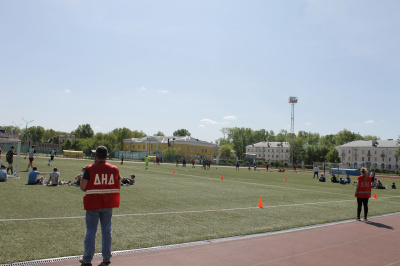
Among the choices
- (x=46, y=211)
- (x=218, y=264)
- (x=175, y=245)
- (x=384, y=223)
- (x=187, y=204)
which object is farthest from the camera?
(x=187, y=204)


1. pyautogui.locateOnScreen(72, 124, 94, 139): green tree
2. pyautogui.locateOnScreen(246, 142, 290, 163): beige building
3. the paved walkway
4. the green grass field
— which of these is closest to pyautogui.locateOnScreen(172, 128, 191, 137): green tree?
pyautogui.locateOnScreen(246, 142, 290, 163): beige building

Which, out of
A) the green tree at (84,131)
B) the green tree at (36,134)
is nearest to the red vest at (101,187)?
the green tree at (84,131)

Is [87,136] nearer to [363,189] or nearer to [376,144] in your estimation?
[376,144]

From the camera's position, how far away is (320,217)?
35.1 ft

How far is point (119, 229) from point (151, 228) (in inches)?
30.8

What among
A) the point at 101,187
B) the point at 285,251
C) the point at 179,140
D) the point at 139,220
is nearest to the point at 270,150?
the point at 179,140

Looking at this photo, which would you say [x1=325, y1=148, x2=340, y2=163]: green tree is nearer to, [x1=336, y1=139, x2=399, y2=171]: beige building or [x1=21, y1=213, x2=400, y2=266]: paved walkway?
[x1=336, y1=139, x2=399, y2=171]: beige building

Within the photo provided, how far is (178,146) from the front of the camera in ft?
345

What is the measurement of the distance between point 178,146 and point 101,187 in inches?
3946

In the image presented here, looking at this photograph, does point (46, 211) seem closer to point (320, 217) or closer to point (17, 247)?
point (17, 247)

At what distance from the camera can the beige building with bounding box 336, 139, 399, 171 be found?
114 meters

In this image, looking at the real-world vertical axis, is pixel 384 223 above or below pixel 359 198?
below

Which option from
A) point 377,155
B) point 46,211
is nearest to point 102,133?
point 377,155

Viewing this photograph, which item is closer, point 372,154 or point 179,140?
point 179,140
